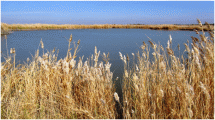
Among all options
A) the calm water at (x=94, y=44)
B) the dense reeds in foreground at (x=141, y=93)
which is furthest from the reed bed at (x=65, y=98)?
the calm water at (x=94, y=44)

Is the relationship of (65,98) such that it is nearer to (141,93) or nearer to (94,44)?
(141,93)

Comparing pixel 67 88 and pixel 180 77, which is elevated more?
pixel 180 77

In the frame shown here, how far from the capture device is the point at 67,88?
8.34 feet

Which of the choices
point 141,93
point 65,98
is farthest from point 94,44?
point 141,93

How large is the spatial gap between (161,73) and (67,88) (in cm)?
134

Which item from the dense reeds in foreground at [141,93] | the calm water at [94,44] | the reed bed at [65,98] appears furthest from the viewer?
the calm water at [94,44]

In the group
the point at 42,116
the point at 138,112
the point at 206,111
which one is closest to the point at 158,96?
the point at 138,112

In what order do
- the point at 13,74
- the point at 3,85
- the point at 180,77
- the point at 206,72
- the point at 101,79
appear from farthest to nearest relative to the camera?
the point at 13,74, the point at 3,85, the point at 101,79, the point at 206,72, the point at 180,77

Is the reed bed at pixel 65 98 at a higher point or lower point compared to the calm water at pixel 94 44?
lower

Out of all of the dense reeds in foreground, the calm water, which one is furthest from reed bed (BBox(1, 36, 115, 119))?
the calm water

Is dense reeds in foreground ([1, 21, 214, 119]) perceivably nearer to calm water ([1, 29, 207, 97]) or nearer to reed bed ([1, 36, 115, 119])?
reed bed ([1, 36, 115, 119])

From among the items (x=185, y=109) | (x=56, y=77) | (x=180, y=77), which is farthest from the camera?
(x=56, y=77)

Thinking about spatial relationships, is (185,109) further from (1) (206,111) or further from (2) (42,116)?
(2) (42,116)

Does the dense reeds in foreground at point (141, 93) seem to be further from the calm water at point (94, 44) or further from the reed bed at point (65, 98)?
the calm water at point (94, 44)
